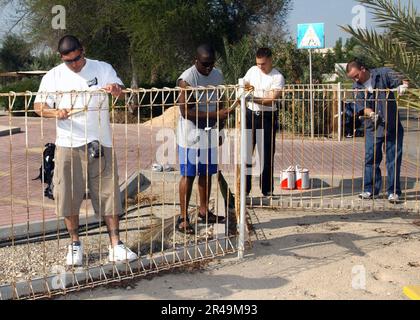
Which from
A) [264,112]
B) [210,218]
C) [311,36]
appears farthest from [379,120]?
[311,36]

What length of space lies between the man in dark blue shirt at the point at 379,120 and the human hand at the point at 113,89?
3187mm

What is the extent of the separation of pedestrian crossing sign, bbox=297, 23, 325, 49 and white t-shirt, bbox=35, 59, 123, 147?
10329 millimetres

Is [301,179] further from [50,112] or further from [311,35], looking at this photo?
[311,35]

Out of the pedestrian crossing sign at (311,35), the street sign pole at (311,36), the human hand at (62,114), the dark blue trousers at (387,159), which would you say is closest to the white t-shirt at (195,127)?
the human hand at (62,114)

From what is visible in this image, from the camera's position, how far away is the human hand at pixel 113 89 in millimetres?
4316

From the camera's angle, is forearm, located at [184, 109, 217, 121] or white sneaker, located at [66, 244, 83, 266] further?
forearm, located at [184, 109, 217, 121]

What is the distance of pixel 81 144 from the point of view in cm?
457

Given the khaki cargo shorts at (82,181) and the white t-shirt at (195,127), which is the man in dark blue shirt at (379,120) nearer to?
the white t-shirt at (195,127)

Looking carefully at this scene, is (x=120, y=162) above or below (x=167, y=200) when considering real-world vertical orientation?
above

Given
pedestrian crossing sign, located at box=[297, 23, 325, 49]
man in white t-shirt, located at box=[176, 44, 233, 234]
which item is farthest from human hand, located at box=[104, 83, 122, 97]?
pedestrian crossing sign, located at box=[297, 23, 325, 49]

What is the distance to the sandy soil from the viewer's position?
4.15m

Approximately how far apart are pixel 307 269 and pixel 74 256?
1.80m

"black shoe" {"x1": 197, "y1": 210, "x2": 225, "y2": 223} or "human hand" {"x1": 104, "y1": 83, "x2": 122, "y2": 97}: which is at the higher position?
"human hand" {"x1": 104, "y1": 83, "x2": 122, "y2": 97}

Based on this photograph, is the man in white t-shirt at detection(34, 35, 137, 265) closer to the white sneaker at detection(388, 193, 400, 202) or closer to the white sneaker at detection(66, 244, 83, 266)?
the white sneaker at detection(66, 244, 83, 266)
